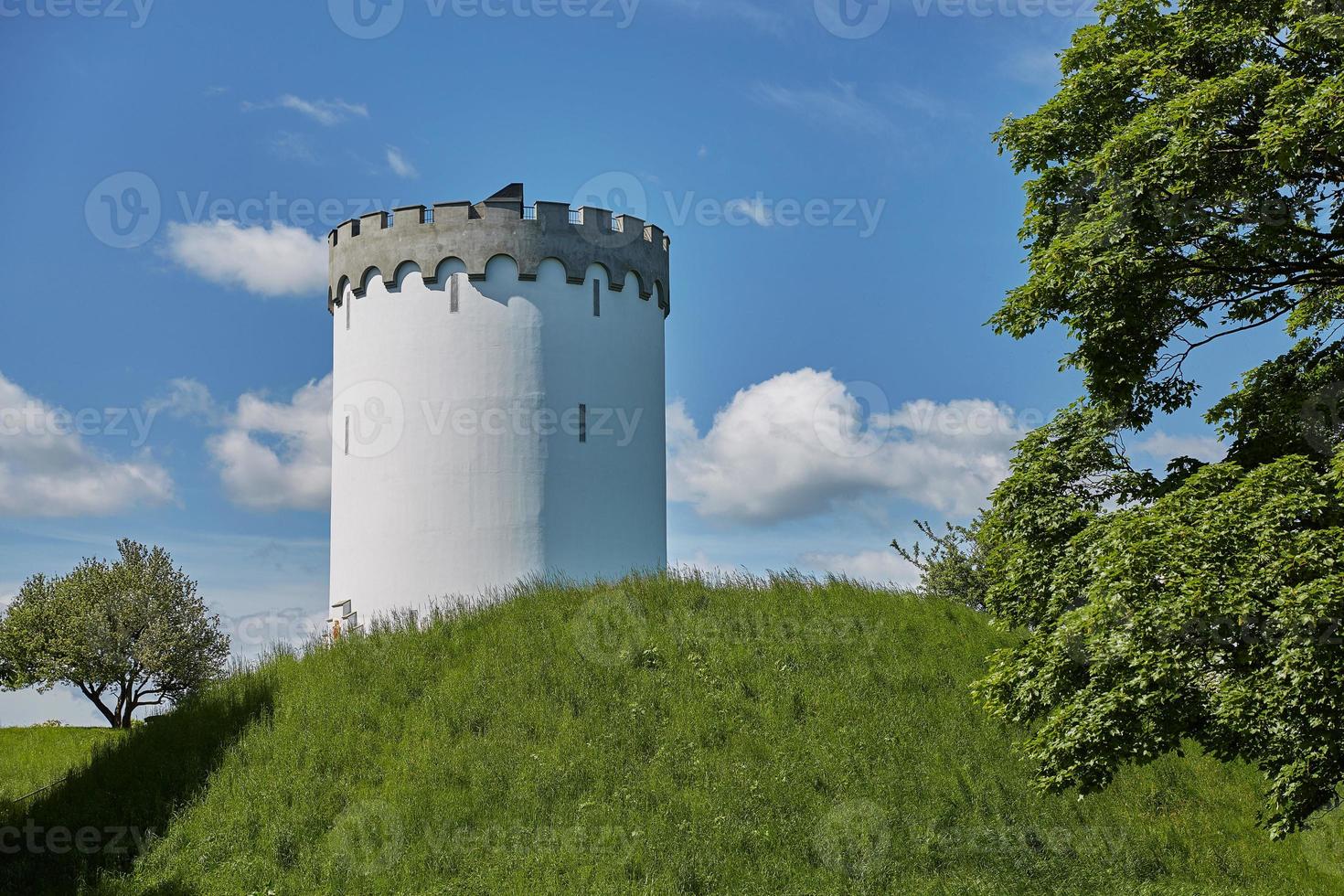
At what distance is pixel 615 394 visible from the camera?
27.3 m

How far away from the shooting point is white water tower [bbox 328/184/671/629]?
25688 mm

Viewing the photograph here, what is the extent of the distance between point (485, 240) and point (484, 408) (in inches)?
159

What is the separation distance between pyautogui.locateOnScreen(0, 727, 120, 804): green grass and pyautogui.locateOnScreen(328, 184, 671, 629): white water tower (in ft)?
22.8

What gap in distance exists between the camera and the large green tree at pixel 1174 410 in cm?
1034
